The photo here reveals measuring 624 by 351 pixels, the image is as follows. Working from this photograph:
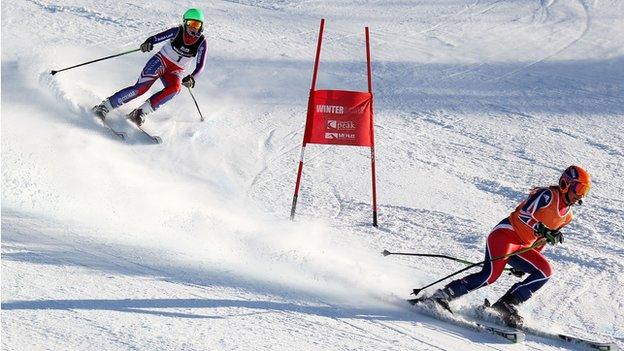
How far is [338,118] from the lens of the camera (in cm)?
917

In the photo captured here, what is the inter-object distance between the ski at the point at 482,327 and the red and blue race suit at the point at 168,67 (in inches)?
188

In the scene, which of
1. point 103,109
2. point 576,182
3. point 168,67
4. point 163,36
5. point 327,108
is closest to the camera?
point 576,182

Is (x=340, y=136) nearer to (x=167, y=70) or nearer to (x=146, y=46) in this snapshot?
(x=146, y=46)

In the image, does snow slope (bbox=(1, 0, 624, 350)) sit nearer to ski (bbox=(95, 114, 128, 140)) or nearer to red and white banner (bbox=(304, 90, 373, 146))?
ski (bbox=(95, 114, 128, 140))

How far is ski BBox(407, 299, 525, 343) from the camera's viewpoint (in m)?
7.13

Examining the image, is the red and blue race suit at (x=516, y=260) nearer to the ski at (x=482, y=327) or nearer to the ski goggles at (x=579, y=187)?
the ski at (x=482, y=327)

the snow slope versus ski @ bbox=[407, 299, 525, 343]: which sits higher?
the snow slope

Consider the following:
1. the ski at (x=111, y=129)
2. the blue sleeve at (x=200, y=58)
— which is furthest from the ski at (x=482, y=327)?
the ski at (x=111, y=129)

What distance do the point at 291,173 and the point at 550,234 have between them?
4165mm

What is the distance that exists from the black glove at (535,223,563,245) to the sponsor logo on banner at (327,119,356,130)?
2662 mm

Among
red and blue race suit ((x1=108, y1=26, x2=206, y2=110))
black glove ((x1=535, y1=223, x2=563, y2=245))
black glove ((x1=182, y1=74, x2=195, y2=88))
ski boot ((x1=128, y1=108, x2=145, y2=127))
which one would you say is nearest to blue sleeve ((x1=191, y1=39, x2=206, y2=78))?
red and blue race suit ((x1=108, y1=26, x2=206, y2=110))

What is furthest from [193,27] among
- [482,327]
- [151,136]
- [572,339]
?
[572,339]

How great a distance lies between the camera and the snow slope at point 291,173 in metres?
6.88

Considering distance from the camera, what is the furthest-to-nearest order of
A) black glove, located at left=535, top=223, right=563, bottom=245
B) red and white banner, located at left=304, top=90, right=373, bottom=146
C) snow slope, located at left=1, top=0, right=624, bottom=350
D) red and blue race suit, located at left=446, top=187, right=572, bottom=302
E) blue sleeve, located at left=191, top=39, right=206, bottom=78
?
blue sleeve, located at left=191, top=39, right=206, bottom=78 → red and white banner, located at left=304, top=90, right=373, bottom=146 → red and blue race suit, located at left=446, top=187, right=572, bottom=302 → black glove, located at left=535, top=223, right=563, bottom=245 → snow slope, located at left=1, top=0, right=624, bottom=350
